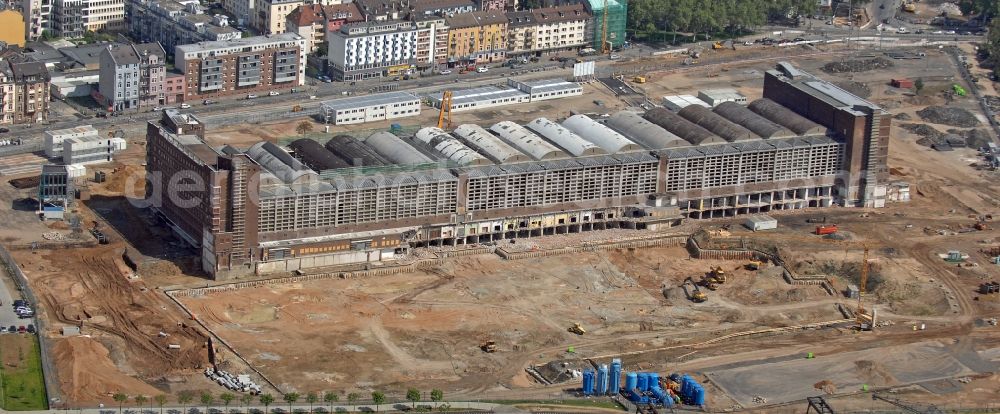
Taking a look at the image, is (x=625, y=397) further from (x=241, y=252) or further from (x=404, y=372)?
(x=241, y=252)

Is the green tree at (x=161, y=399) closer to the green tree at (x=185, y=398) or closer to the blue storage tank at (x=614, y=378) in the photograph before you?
the green tree at (x=185, y=398)

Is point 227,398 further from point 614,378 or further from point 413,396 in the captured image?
point 614,378

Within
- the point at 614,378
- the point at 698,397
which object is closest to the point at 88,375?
the point at 614,378

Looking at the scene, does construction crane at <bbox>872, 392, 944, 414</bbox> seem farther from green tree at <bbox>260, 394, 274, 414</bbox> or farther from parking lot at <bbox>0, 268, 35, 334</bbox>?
parking lot at <bbox>0, 268, 35, 334</bbox>

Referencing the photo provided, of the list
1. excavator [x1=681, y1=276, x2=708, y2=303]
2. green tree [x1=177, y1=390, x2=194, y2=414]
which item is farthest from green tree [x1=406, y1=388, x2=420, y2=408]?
excavator [x1=681, y1=276, x2=708, y2=303]

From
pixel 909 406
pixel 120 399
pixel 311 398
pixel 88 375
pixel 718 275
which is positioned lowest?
pixel 909 406

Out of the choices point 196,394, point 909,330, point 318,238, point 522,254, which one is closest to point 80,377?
point 196,394
